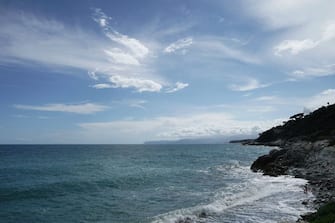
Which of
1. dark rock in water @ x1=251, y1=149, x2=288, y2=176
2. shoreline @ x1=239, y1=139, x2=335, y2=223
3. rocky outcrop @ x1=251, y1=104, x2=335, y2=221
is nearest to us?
shoreline @ x1=239, y1=139, x2=335, y2=223

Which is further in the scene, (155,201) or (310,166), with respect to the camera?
(310,166)

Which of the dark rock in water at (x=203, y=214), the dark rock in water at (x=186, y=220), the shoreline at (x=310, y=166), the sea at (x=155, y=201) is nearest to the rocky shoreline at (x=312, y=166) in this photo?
the shoreline at (x=310, y=166)

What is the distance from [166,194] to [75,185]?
14.8m

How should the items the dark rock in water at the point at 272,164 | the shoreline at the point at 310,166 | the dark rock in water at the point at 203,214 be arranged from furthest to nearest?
1. the dark rock in water at the point at 272,164
2. the shoreline at the point at 310,166
3. the dark rock in water at the point at 203,214

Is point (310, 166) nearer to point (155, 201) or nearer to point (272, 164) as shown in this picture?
point (272, 164)

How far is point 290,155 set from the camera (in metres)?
60.2

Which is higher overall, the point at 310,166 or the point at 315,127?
the point at 315,127

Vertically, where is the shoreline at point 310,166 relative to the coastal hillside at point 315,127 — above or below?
below

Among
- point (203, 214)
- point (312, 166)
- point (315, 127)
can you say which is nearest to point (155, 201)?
point (203, 214)

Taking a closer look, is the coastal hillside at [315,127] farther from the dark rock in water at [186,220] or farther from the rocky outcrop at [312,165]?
the dark rock in water at [186,220]

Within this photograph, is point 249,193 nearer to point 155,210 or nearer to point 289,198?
point 289,198

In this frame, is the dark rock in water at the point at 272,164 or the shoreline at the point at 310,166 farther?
the dark rock in water at the point at 272,164

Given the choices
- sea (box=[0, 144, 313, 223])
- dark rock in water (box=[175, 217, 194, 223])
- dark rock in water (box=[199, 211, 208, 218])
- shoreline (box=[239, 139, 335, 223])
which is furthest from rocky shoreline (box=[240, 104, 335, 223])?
dark rock in water (box=[175, 217, 194, 223])

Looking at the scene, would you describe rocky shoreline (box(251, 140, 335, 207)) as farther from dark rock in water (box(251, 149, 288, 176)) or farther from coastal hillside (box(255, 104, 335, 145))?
coastal hillside (box(255, 104, 335, 145))
